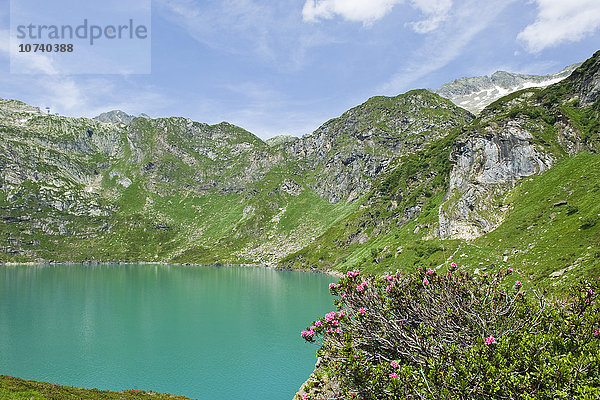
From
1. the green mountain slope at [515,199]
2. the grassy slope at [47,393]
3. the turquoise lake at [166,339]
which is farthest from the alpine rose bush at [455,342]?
the green mountain slope at [515,199]

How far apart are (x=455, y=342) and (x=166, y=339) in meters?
61.5

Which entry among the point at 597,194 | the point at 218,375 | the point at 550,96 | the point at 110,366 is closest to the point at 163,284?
the point at 110,366

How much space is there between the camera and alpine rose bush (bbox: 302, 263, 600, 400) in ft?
26.6

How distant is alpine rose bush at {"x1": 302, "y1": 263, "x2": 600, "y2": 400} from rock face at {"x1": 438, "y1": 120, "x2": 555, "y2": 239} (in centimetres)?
8176

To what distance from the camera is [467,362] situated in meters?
8.70

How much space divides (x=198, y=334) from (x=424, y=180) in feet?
379

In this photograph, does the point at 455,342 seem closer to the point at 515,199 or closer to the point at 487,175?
the point at 515,199

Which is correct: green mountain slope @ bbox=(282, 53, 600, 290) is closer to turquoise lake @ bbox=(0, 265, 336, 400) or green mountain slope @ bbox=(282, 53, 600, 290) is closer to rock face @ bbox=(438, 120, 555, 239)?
rock face @ bbox=(438, 120, 555, 239)

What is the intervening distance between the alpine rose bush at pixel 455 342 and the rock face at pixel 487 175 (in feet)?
268

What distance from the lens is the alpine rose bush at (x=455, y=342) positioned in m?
8.09

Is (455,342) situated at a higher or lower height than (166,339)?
higher

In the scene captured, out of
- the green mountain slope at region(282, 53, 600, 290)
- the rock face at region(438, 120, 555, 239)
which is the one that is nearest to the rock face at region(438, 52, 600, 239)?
the rock face at region(438, 120, 555, 239)

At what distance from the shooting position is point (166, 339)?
60.1 m

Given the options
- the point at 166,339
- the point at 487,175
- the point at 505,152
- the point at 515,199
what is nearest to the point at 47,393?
the point at 166,339
